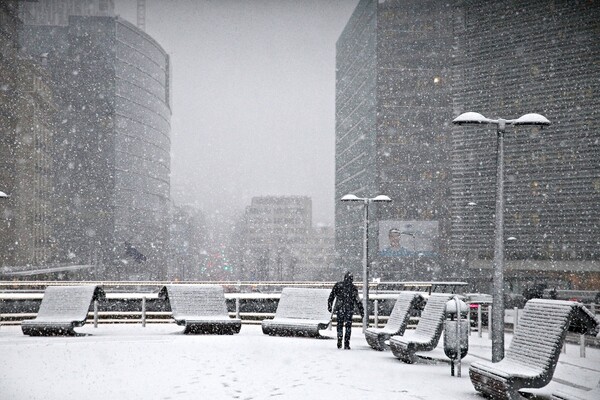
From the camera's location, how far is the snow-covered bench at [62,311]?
16.7m

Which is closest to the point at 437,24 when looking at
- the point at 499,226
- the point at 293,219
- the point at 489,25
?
the point at 489,25

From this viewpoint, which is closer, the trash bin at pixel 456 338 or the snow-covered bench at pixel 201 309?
the trash bin at pixel 456 338

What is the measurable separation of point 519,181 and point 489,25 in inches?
1135

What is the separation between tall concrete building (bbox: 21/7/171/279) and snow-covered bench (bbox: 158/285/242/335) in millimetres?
114991

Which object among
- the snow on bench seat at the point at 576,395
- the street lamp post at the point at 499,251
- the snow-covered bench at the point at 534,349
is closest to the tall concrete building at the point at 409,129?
the street lamp post at the point at 499,251

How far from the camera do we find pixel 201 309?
17844 millimetres

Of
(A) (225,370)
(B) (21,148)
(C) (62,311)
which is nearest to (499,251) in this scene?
(A) (225,370)

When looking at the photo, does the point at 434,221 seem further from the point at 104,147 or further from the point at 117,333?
the point at 117,333

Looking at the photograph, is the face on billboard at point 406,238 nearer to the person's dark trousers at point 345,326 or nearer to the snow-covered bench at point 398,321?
the person's dark trousers at point 345,326

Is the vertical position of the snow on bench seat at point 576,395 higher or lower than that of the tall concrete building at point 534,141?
lower

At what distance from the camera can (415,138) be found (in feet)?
381

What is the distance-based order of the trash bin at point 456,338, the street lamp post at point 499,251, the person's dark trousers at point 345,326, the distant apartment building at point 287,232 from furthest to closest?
the distant apartment building at point 287,232, the person's dark trousers at point 345,326, the street lamp post at point 499,251, the trash bin at point 456,338

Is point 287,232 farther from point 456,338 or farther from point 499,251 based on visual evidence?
point 456,338

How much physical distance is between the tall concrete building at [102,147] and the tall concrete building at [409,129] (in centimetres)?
4226
